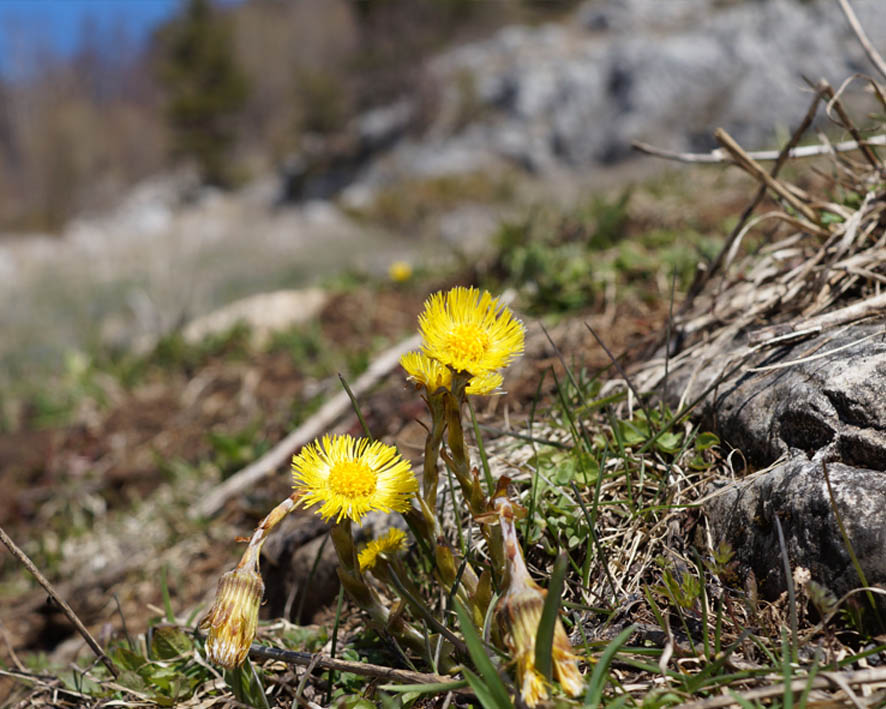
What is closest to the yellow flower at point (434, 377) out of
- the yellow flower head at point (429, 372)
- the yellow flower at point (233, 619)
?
the yellow flower head at point (429, 372)

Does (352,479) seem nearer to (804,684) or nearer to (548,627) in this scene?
(548,627)

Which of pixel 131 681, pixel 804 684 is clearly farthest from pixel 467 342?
pixel 131 681

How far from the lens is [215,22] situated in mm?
31938

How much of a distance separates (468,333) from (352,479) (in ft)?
0.90

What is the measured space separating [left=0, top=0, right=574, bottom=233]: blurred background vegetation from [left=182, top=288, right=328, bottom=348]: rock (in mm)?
23595

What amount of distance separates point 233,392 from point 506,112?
22.9m

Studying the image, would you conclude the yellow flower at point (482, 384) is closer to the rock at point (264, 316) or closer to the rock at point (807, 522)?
the rock at point (807, 522)

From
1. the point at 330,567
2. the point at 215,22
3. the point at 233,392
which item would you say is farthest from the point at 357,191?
the point at 330,567

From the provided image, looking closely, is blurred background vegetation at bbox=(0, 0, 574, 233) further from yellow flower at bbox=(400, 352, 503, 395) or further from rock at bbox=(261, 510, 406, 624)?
yellow flower at bbox=(400, 352, 503, 395)

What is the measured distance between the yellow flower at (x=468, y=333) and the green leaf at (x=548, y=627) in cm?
30

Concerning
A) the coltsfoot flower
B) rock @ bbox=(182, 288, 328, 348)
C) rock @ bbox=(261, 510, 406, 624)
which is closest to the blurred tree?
rock @ bbox=(182, 288, 328, 348)

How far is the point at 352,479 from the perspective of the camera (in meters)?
0.91

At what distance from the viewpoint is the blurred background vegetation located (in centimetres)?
2914

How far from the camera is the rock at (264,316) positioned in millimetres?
4156
